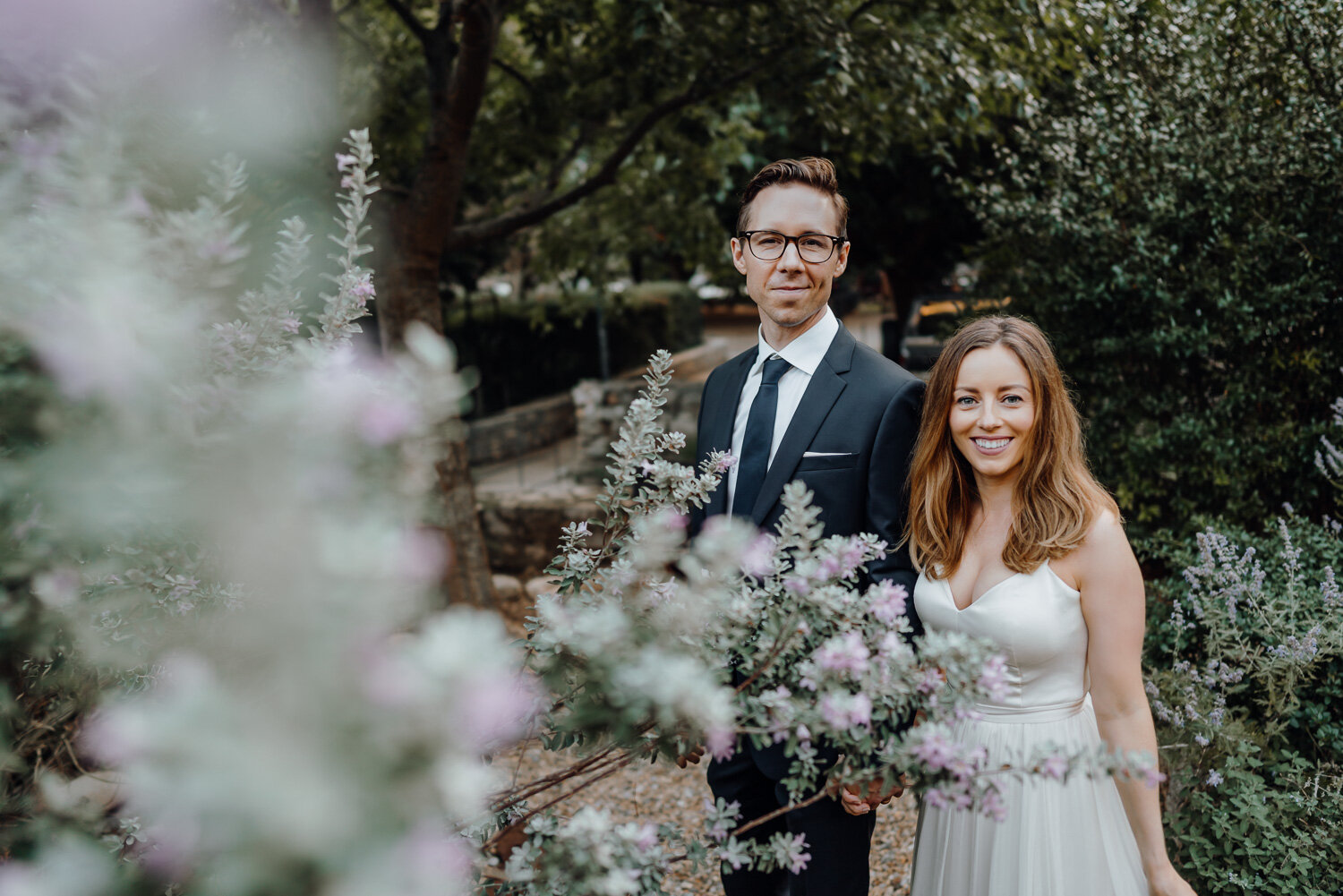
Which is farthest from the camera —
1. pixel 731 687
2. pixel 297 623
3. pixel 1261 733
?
pixel 1261 733

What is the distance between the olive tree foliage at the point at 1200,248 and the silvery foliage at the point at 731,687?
3.94m

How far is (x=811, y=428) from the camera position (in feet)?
7.50

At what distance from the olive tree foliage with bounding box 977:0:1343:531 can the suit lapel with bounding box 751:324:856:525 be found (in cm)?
307

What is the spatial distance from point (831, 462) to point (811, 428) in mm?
110

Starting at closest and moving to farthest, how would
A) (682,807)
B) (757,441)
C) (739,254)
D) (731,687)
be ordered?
1. (731,687)
2. (757,441)
3. (739,254)
4. (682,807)

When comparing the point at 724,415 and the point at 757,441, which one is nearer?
the point at 757,441

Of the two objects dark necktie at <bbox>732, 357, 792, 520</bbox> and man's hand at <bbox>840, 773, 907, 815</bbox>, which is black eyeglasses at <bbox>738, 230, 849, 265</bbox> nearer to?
dark necktie at <bbox>732, 357, 792, 520</bbox>

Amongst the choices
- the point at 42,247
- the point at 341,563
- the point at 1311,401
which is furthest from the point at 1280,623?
the point at 42,247

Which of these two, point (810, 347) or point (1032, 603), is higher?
point (810, 347)

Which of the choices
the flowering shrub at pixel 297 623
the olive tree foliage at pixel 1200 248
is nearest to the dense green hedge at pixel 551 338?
the olive tree foliage at pixel 1200 248

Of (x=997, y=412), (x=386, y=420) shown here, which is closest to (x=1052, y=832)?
(x=997, y=412)

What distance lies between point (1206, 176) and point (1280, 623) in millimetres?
2595

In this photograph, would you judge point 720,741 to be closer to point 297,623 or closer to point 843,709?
point 843,709

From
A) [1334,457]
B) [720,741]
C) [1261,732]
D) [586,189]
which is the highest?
[586,189]
